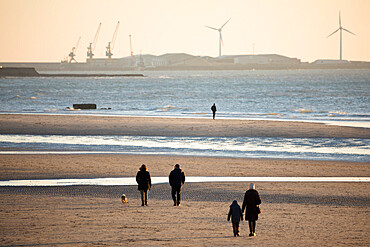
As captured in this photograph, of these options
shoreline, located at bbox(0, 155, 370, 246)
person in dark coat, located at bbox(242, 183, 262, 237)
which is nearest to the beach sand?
shoreline, located at bbox(0, 155, 370, 246)

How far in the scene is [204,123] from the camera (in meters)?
49.6

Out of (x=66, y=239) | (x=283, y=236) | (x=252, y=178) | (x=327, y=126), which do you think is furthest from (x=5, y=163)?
(x=327, y=126)

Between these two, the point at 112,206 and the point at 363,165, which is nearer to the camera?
the point at 112,206

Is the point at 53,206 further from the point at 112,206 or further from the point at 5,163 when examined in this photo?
the point at 5,163

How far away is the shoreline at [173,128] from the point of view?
41.3 meters

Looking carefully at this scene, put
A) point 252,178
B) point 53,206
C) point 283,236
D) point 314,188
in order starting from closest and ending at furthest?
point 283,236 < point 53,206 < point 314,188 < point 252,178

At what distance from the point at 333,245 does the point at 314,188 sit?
799cm

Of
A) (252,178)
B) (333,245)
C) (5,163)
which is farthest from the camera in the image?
(5,163)

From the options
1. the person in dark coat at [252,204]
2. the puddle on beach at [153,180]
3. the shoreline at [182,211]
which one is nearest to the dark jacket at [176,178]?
the shoreline at [182,211]

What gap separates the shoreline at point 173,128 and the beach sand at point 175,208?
12.4 metres

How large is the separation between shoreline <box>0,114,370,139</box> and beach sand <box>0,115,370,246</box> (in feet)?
40.6

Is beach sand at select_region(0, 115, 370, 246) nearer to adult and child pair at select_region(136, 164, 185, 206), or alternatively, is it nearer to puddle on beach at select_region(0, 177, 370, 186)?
adult and child pair at select_region(136, 164, 185, 206)

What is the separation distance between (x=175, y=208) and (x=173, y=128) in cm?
2766

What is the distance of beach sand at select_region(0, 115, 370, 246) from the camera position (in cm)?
1402
